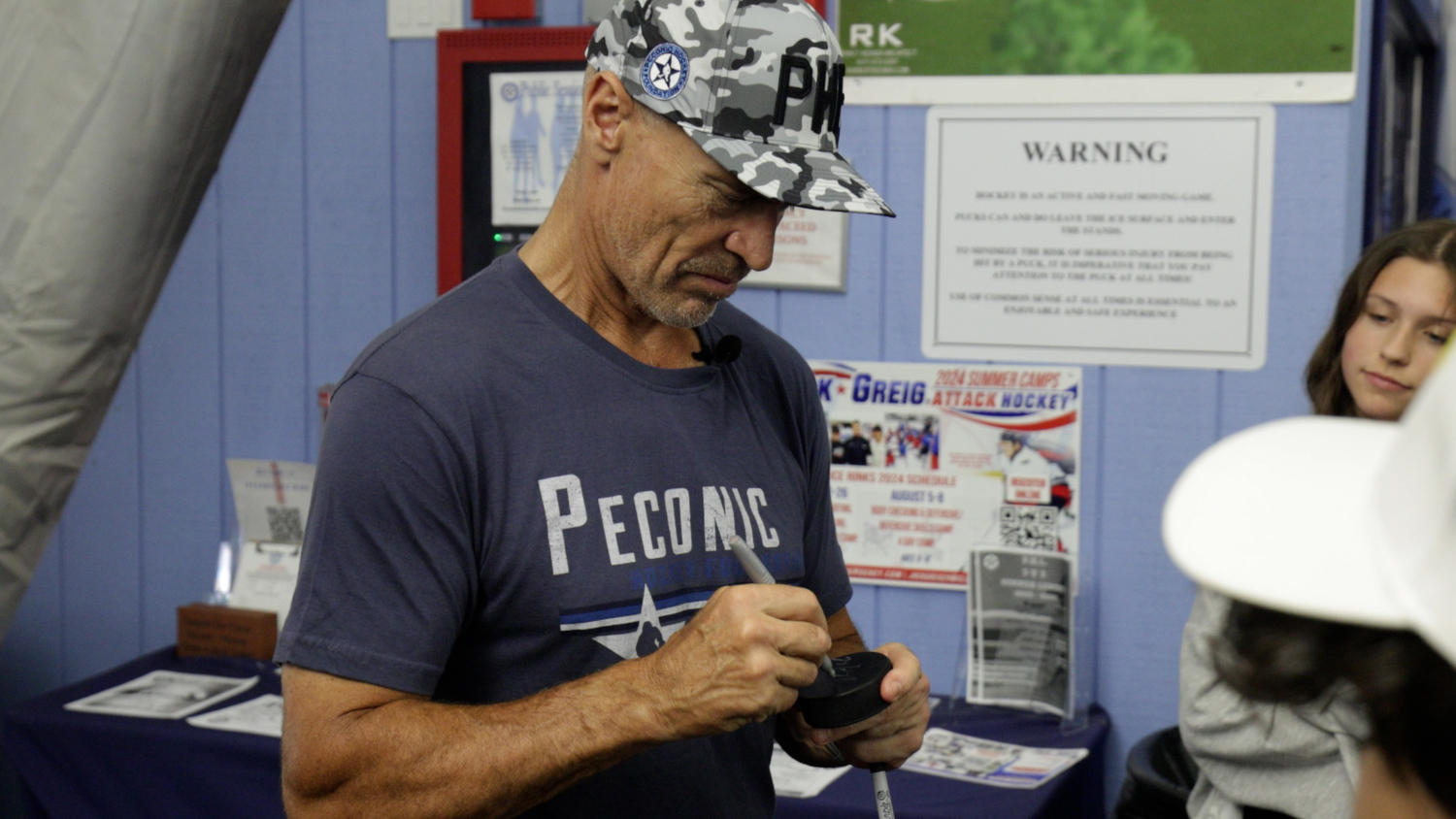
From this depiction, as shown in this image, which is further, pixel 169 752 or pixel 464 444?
pixel 169 752

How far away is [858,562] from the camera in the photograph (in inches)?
98.3

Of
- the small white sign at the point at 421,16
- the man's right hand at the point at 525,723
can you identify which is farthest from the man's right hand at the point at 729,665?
the small white sign at the point at 421,16

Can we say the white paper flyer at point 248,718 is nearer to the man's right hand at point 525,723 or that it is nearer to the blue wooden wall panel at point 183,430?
the blue wooden wall panel at point 183,430

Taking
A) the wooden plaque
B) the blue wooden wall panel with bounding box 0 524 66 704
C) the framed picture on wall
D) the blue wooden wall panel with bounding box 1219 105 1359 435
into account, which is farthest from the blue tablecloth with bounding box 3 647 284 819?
the blue wooden wall panel with bounding box 1219 105 1359 435

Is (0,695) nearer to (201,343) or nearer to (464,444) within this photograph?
(201,343)

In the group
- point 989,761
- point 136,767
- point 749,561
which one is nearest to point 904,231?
point 989,761

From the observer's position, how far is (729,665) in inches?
41.6

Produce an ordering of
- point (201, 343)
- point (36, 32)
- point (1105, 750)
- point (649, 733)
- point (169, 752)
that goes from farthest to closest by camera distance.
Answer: point (201, 343), point (1105, 750), point (169, 752), point (649, 733), point (36, 32)

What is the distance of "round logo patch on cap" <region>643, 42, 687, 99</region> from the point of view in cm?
118

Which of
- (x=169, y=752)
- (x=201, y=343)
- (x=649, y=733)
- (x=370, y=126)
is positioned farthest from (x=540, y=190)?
(x=649, y=733)

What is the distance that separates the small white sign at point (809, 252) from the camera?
2.47 meters

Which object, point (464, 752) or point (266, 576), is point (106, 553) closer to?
point (266, 576)

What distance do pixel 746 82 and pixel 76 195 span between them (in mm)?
596

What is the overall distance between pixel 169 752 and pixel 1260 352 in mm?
2059
